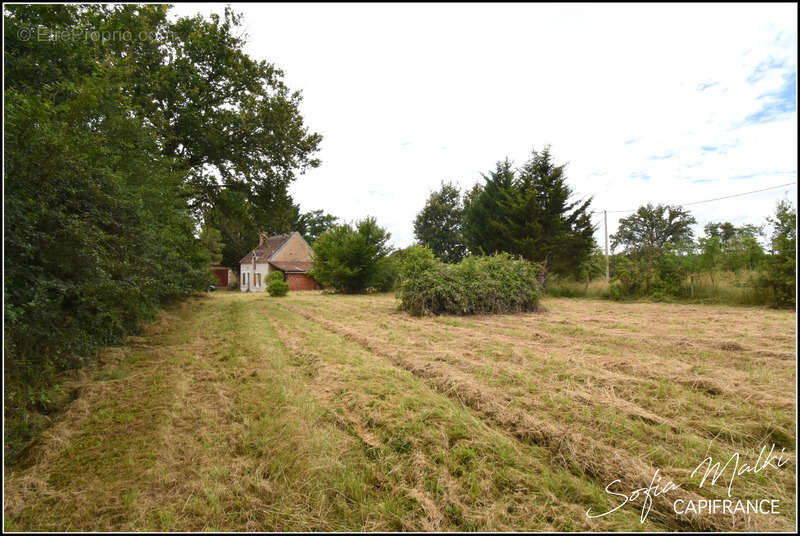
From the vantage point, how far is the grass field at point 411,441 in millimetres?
1778

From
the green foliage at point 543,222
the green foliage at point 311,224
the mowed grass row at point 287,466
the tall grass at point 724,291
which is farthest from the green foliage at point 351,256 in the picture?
the green foliage at point 311,224

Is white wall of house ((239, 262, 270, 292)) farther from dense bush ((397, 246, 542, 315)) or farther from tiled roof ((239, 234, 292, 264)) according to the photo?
dense bush ((397, 246, 542, 315))

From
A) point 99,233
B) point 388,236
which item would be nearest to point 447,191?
point 388,236

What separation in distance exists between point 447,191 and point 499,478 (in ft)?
116

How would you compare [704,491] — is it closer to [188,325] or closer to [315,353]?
[315,353]

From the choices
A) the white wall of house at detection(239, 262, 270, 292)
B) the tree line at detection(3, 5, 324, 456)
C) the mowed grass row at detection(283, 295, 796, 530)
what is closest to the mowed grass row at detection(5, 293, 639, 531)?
the mowed grass row at detection(283, 295, 796, 530)

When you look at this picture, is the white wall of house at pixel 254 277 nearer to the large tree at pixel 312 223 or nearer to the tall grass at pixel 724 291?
the large tree at pixel 312 223

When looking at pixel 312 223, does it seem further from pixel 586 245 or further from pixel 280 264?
pixel 586 245

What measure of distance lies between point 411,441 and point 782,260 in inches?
513

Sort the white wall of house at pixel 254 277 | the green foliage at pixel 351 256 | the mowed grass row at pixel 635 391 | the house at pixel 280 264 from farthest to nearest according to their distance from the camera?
the white wall of house at pixel 254 277
the house at pixel 280 264
the green foliage at pixel 351 256
the mowed grass row at pixel 635 391

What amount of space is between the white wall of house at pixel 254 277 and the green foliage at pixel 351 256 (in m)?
Answer: 11.1

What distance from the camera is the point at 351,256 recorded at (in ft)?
73.2

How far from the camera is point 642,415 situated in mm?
2752

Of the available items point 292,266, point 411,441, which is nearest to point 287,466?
point 411,441
